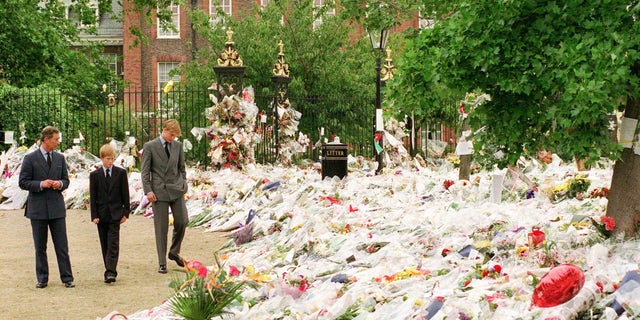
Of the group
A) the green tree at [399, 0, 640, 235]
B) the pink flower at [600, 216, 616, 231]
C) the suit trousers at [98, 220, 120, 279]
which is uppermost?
the green tree at [399, 0, 640, 235]

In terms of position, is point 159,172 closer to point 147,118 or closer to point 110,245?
point 110,245

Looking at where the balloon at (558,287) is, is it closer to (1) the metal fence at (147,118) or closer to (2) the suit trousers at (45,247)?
(2) the suit trousers at (45,247)

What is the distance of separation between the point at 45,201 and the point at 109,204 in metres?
0.73

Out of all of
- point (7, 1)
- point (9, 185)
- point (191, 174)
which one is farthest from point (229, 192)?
point (7, 1)

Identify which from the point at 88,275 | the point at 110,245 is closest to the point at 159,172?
the point at 110,245

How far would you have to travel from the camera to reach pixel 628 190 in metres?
8.95

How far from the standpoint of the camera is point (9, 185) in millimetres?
21453

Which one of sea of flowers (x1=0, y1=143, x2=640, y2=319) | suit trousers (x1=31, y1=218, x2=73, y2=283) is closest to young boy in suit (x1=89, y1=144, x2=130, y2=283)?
suit trousers (x1=31, y1=218, x2=73, y2=283)

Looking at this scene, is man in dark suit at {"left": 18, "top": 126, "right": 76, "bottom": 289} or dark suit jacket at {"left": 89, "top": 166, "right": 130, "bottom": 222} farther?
dark suit jacket at {"left": 89, "top": 166, "right": 130, "bottom": 222}

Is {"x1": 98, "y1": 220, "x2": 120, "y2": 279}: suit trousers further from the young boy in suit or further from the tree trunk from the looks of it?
the tree trunk

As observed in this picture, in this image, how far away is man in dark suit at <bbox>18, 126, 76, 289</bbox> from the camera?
1084 centimetres

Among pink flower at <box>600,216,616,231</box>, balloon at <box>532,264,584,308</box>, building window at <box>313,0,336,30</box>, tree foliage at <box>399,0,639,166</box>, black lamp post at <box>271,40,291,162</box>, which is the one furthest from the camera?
building window at <box>313,0,336,30</box>

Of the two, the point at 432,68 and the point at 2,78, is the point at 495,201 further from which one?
the point at 2,78

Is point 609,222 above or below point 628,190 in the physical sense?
below
